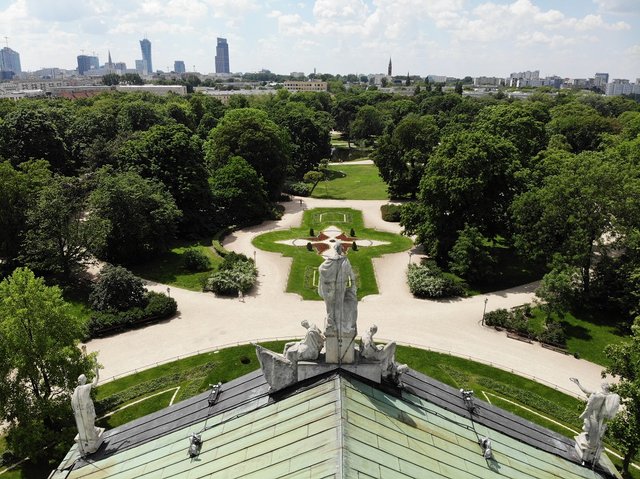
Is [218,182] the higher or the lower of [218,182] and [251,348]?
the higher

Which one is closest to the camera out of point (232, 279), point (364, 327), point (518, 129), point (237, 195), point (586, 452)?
point (586, 452)

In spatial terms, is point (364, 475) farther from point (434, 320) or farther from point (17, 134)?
point (17, 134)

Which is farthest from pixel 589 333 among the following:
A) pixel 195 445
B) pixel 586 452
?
pixel 195 445

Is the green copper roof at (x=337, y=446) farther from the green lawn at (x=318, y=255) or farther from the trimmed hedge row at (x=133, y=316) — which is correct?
the green lawn at (x=318, y=255)

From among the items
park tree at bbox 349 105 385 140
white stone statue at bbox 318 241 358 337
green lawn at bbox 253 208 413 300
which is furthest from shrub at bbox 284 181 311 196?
white stone statue at bbox 318 241 358 337

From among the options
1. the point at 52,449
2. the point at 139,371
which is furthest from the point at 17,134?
the point at 52,449

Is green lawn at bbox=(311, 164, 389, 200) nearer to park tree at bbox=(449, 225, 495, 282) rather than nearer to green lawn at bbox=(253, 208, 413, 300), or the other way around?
green lawn at bbox=(253, 208, 413, 300)

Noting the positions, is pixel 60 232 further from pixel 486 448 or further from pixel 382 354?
pixel 486 448
